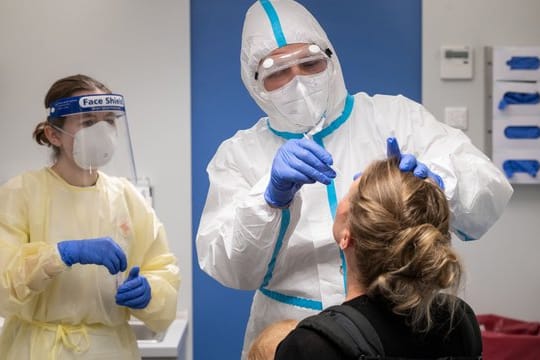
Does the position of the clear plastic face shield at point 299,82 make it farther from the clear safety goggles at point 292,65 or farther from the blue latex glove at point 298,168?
the blue latex glove at point 298,168

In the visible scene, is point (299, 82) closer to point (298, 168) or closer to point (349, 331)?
point (298, 168)

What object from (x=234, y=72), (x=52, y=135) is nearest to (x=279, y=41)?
(x=52, y=135)

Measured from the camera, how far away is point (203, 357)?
3.18m

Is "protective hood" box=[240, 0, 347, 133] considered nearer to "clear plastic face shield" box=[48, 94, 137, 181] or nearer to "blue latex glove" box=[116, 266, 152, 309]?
"clear plastic face shield" box=[48, 94, 137, 181]

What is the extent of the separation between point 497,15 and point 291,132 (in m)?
1.70

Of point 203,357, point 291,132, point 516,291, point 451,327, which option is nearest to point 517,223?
point 516,291

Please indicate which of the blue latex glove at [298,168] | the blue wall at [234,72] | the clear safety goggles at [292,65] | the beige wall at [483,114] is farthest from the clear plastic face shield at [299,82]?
the beige wall at [483,114]

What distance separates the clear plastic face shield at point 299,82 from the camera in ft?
5.99

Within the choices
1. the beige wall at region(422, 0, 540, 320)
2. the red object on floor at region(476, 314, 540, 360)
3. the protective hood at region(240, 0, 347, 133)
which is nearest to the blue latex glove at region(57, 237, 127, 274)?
the protective hood at region(240, 0, 347, 133)

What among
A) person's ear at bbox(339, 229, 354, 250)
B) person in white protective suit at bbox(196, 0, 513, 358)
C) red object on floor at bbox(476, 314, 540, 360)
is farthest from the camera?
red object on floor at bbox(476, 314, 540, 360)

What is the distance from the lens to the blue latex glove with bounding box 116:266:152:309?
1.93 metres

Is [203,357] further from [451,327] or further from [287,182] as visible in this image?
[451,327]

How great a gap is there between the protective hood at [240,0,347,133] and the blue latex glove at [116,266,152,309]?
558 mm

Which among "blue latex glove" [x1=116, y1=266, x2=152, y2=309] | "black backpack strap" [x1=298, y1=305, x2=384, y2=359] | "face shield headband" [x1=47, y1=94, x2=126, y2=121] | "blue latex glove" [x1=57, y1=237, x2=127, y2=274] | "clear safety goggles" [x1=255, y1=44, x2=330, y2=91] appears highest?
"clear safety goggles" [x1=255, y1=44, x2=330, y2=91]
